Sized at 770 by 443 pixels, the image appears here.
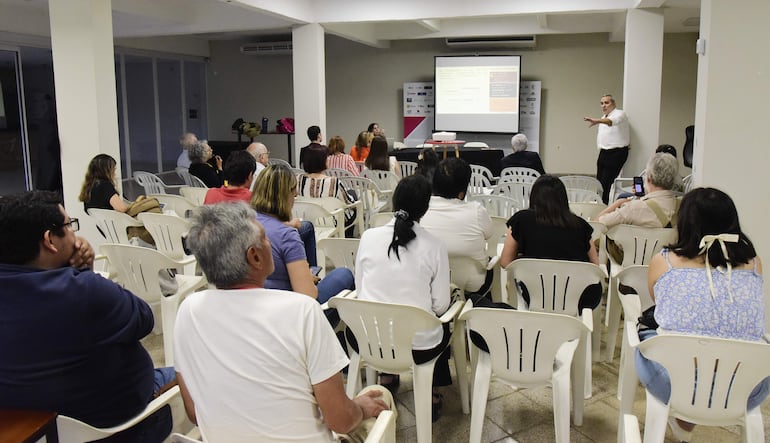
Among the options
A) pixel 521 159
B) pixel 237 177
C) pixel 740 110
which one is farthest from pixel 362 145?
pixel 740 110

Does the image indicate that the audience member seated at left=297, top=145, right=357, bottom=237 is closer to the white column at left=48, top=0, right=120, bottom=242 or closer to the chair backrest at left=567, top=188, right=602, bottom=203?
the white column at left=48, top=0, right=120, bottom=242

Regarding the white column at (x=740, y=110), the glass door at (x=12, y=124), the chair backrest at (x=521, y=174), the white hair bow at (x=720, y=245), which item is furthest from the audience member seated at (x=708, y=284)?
the glass door at (x=12, y=124)

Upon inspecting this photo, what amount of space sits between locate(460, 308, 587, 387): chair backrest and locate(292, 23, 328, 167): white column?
7.06 metres

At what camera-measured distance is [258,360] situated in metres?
1.59

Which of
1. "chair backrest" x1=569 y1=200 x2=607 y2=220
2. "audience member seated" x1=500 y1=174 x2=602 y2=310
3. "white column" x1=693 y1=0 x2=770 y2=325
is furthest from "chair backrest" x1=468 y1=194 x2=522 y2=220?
"audience member seated" x1=500 y1=174 x2=602 y2=310

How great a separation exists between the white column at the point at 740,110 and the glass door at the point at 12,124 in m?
8.74

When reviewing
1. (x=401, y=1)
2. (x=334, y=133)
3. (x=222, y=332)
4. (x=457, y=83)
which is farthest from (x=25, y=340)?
(x=334, y=133)

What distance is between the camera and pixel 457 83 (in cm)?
1217

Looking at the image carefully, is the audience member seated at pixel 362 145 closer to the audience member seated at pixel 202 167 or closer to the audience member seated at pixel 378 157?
the audience member seated at pixel 378 157

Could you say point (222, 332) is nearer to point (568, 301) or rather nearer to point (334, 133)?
point (568, 301)

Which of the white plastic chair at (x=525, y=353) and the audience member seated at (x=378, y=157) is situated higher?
the audience member seated at (x=378, y=157)

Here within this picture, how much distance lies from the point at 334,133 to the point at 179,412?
1172 cm

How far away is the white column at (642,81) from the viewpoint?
7.56m

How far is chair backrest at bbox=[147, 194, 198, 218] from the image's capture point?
4926mm
